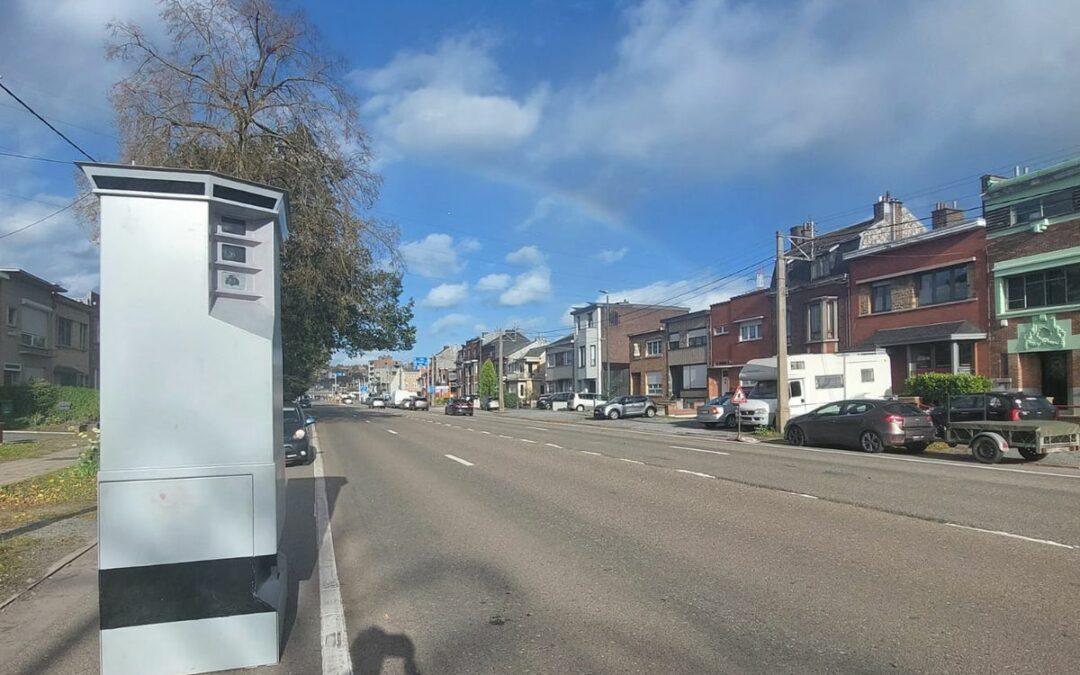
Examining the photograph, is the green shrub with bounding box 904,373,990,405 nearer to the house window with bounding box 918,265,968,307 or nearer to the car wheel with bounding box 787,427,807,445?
the house window with bounding box 918,265,968,307

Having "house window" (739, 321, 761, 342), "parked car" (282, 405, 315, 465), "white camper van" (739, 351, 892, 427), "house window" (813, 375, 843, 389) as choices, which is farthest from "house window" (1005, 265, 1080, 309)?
"parked car" (282, 405, 315, 465)

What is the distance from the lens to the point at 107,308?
4348 mm

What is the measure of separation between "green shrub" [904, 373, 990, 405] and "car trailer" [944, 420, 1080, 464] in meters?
9.54

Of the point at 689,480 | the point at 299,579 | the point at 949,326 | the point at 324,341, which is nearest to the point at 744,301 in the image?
Answer: the point at 949,326

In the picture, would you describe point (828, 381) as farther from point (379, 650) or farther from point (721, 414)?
point (379, 650)

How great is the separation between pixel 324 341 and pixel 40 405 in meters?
13.3

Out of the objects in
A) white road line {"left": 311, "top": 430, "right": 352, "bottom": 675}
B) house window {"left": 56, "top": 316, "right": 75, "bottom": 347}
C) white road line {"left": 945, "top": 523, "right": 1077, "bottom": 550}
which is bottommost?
white road line {"left": 945, "top": 523, "right": 1077, "bottom": 550}

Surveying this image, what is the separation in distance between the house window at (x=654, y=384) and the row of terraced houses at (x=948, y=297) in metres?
6.46

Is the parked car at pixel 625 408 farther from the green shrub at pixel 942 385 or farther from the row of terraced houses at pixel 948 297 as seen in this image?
the green shrub at pixel 942 385

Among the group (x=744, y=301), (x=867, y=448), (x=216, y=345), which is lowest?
(x=867, y=448)

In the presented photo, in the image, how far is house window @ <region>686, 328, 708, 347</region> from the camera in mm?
50406

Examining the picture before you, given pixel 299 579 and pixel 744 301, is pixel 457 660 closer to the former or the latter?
pixel 299 579

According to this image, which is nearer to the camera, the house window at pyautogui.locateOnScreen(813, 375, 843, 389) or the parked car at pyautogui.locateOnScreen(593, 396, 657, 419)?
the house window at pyautogui.locateOnScreen(813, 375, 843, 389)

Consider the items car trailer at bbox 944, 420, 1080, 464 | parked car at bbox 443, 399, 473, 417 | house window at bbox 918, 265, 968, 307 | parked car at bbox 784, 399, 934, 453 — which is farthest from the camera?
parked car at bbox 443, 399, 473, 417
